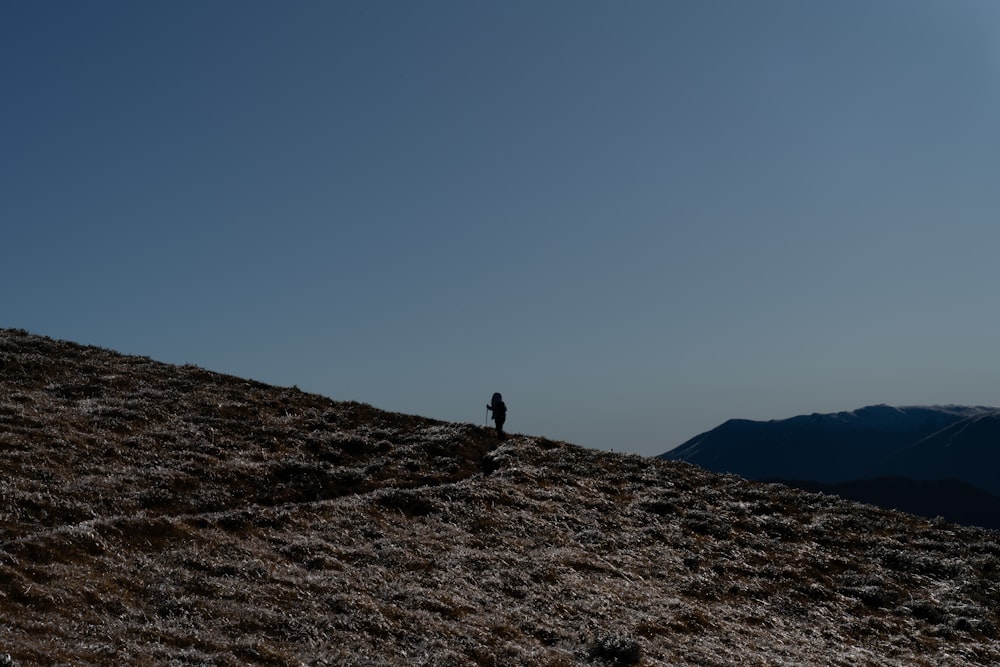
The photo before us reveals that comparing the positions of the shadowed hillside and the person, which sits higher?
the person

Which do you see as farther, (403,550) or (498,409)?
(498,409)

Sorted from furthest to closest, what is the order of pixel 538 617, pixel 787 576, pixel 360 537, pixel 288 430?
1. pixel 288 430
2. pixel 787 576
3. pixel 360 537
4. pixel 538 617

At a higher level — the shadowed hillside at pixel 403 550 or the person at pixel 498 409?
the person at pixel 498 409

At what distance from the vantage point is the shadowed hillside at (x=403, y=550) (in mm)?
17812

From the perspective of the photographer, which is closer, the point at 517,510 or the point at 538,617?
the point at 538,617

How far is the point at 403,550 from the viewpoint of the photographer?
25359 millimetres

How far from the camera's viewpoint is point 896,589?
30625mm

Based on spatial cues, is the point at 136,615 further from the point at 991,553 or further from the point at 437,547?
the point at 991,553

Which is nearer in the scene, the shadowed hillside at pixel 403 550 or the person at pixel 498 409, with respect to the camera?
the shadowed hillside at pixel 403 550

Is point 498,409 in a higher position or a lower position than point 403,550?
higher

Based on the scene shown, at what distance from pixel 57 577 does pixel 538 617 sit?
12408mm

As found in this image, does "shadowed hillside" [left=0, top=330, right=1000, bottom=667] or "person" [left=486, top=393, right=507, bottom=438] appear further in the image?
"person" [left=486, top=393, right=507, bottom=438]

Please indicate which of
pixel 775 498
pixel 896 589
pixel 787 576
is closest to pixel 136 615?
pixel 787 576

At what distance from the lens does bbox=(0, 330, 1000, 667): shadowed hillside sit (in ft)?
58.4
